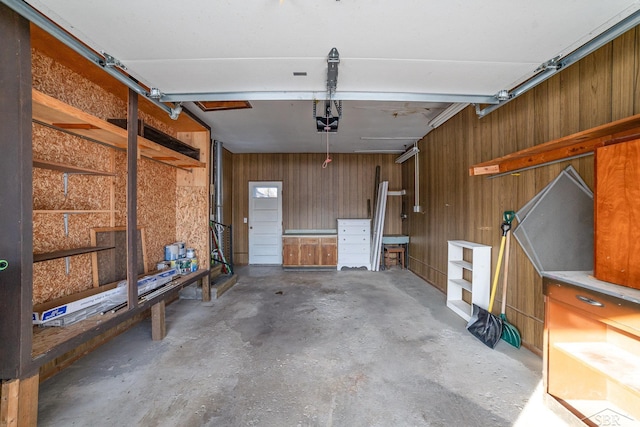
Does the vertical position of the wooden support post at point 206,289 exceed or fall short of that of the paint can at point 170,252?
it falls short

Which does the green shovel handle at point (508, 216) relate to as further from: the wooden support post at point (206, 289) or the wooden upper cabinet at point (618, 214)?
the wooden support post at point (206, 289)

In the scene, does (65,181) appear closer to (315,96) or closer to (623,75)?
(315,96)

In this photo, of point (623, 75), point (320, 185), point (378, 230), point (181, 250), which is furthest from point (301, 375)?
point (320, 185)

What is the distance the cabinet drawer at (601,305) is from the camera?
1.21 metres

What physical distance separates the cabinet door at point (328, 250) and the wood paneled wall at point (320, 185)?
804 millimetres

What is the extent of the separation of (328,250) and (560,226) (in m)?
4.12

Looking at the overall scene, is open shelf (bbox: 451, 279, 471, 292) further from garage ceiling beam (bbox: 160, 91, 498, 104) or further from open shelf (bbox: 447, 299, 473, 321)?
garage ceiling beam (bbox: 160, 91, 498, 104)

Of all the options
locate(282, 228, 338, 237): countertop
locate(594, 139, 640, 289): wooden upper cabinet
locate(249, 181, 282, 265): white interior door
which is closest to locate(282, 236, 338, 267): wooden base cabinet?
locate(282, 228, 338, 237): countertop

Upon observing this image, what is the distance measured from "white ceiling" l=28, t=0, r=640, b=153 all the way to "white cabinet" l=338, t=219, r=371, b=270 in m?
3.57

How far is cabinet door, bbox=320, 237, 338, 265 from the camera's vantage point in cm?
571

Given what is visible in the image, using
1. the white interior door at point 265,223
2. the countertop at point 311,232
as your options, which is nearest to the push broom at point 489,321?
the countertop at point 311,232

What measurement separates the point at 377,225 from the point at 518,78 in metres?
3.95

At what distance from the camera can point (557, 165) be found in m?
2.16

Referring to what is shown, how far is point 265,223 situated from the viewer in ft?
21.2
